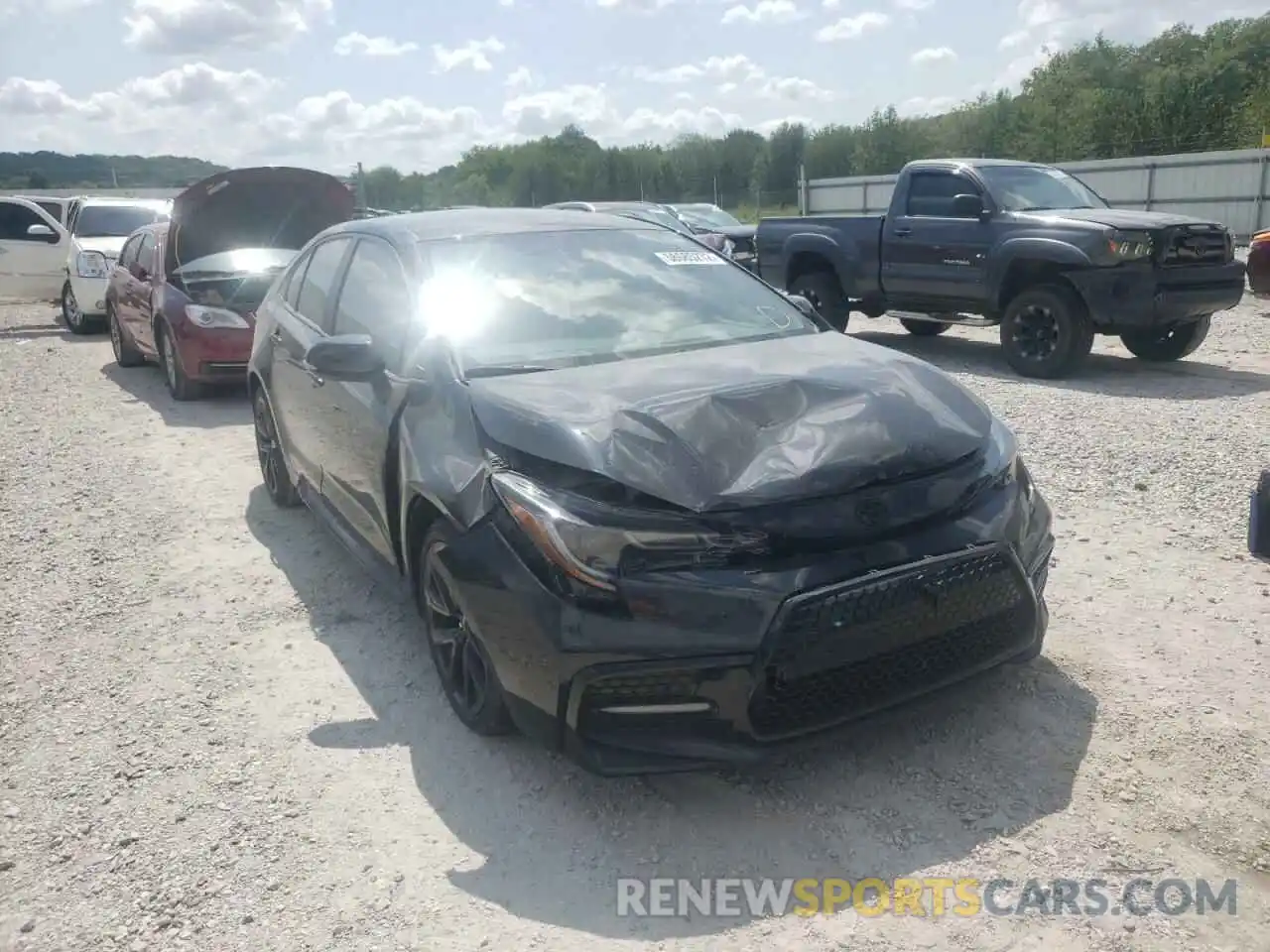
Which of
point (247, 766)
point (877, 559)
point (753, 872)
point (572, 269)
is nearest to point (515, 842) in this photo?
point (753, 872)

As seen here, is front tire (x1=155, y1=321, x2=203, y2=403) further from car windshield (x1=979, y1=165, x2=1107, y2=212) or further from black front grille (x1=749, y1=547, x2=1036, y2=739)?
black front grille (x1=749, y1=547, x2=1036, y2=739)

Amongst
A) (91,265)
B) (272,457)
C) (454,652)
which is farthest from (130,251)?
(454,652)

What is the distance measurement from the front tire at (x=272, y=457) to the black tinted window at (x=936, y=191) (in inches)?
264

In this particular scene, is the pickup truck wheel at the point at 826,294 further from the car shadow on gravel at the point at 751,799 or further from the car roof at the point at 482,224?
the car shadow on gravel at the point at 751,799

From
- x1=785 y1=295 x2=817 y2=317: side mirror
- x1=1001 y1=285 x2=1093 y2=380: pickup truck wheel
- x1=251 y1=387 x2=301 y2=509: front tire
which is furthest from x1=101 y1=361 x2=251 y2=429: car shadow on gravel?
x1=1001 y1=285 x2=1093 y2=380: pickup truck wheel

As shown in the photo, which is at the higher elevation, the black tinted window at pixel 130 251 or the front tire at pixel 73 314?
the black tinted window at pixel 130 251

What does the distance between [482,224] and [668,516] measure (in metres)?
2.15

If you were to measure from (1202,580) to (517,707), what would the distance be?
3052mm

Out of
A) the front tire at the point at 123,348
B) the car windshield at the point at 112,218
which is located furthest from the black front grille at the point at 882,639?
the car windshield at the point at 112,218

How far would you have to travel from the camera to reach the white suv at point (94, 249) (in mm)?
14031

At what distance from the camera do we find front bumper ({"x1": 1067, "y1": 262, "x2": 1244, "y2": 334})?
8.60 meters

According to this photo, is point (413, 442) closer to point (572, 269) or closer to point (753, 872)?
point (572, 269)

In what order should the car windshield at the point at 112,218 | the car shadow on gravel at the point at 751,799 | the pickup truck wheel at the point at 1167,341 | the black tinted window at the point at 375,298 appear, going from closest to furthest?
1. the car shadow on gravel at the point at 751,799
2. the black tinted window at the point at 375,298
3. the pickup truck wheel at the point at 1167,341
4. the car windshield at the point at 112,218

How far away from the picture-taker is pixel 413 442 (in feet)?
12.0
